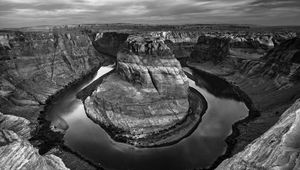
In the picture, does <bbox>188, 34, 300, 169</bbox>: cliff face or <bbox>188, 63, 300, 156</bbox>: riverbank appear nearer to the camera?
<bbox>188, 34, 300, 169</bbox>: cliff face

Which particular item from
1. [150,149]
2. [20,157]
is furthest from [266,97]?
[20,157]

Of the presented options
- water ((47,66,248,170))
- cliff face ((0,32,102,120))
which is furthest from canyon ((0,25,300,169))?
water ((47,66,248,170))

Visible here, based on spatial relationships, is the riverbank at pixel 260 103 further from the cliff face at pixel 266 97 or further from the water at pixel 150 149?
the water at pixel 150 149

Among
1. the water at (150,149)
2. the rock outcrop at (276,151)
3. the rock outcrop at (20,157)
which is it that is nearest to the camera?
the rock outcrop at (276,151)

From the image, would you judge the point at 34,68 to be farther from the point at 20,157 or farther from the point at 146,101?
the point at 20,157

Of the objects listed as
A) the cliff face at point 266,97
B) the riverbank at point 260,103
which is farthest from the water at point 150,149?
the cliff face at point 266,97

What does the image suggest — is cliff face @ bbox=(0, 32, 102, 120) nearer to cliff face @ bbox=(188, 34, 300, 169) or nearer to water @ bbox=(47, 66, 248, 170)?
water @ bbox=(47, 66, 248, 170)

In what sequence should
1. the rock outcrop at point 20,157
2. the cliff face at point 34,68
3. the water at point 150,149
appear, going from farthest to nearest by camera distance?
the cliff face at point 34,68 → the water at point 150,149 → the rock outcrop at point 20,157
